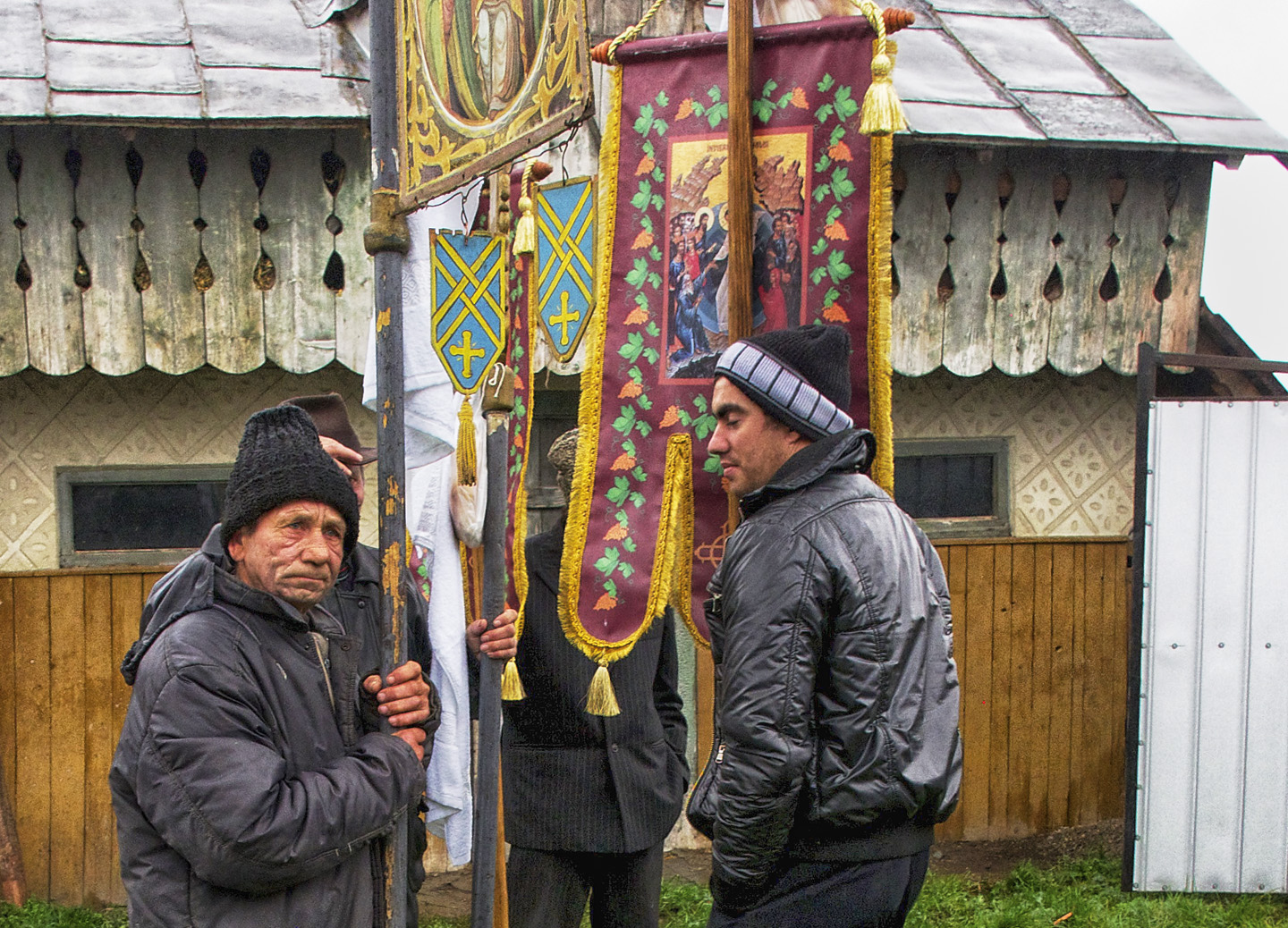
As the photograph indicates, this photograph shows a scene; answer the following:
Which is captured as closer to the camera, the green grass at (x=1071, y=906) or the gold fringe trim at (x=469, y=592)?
the gold fringe trim at (x=469, y=592)

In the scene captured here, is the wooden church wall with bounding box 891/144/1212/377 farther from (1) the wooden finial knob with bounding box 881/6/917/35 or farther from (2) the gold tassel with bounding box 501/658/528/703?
(2) the gold tassel with bounding box 501/658/528/703

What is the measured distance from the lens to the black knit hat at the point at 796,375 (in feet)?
8.21

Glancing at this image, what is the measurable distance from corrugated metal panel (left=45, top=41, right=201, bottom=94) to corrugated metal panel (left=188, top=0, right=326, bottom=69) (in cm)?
12

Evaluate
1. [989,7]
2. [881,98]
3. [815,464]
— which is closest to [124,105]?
[881,98]

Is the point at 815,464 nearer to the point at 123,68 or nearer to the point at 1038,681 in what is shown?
the point at 123,68

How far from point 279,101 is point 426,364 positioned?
6.99ft

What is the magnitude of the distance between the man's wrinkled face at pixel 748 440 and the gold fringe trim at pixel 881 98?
761 millimetres

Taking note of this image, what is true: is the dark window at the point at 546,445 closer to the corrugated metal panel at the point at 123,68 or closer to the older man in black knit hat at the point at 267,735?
the corrugated metal panel at the point at 123,68

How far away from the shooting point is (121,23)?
4.83 metres

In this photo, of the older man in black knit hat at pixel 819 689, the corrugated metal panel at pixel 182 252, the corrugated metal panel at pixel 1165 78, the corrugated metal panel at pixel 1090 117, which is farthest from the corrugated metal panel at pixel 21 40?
the corrugated metal panel at pixel 1165 78

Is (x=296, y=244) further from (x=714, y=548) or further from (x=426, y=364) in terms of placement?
(x=714, y=548)

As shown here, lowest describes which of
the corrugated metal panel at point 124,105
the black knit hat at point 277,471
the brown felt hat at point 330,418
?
the black knit hat at point 277,471

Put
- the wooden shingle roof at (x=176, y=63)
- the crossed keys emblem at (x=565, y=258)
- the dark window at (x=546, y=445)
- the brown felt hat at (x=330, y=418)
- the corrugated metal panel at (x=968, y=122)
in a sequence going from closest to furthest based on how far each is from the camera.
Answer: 1. the brown felt hat at (x=330, y=418)
2. the crossed keys emblem at (x=565, y=258)
3. the wooden shingle roof at (x=176, y=63)
4. the corrugated metal panel at (x=968, y=122)
5. the dark window at (x=546, y=445)

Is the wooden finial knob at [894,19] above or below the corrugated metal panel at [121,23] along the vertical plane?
below
